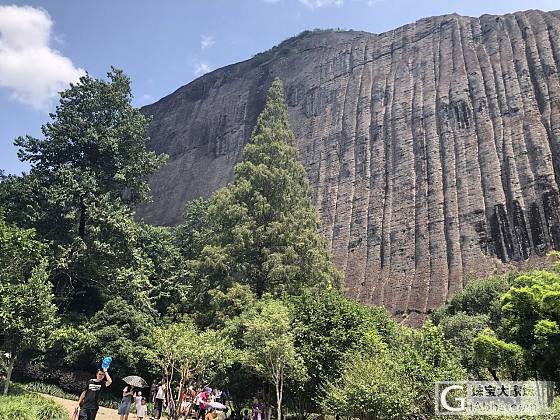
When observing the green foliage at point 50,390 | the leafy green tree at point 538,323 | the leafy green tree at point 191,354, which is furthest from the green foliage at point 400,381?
the green foliage at point 50,390

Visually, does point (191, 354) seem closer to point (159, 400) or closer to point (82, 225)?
point (159, 400)

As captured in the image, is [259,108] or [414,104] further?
[259,108]

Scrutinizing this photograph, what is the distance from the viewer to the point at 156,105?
6488 cm

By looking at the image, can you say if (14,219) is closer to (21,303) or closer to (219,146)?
(21,303)

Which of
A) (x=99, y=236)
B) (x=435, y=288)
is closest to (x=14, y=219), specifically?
(x=99, y=236)

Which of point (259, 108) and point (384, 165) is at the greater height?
point (259, 108)

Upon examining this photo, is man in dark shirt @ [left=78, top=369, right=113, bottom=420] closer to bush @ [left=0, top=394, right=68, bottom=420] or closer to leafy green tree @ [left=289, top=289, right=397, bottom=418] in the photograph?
bush @ [left=0, top=394, right=68, bottom=420]

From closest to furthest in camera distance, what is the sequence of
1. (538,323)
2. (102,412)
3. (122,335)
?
(538,323), (102,412), (122,335)

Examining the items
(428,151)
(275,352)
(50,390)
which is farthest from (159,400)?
(428,151)

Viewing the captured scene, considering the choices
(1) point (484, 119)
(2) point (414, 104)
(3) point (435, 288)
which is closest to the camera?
(3) point (435, 288)

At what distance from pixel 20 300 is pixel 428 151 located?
2916 centimetres

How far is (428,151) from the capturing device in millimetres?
37375

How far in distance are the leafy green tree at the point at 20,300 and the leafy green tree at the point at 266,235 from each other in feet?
21.1

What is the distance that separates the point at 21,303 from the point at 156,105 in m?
51.3
